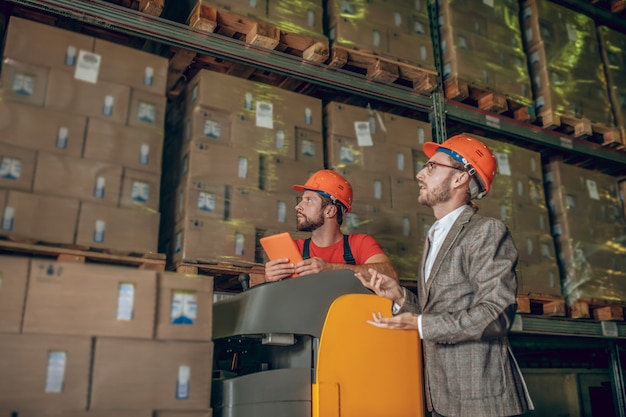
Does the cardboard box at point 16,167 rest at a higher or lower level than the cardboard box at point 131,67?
lower

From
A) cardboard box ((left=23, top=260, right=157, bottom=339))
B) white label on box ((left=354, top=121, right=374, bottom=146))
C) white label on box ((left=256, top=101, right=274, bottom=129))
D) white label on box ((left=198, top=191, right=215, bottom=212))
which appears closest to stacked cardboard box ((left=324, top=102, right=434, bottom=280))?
white label on box ((left=354, top=121, right=374, bottom=146))

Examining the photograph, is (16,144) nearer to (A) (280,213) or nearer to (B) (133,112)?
(B) (133,112)

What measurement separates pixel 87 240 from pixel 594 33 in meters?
5.53

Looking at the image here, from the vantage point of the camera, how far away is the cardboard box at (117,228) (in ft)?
10.3

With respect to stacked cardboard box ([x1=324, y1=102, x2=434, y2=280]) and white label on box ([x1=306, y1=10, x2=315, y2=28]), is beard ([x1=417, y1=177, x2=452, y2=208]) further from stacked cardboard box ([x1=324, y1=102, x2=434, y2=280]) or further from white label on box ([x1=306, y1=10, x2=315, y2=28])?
white label on box ([x1=306, y1=10, x2=315, y2=28])

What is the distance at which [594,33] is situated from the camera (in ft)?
19.8

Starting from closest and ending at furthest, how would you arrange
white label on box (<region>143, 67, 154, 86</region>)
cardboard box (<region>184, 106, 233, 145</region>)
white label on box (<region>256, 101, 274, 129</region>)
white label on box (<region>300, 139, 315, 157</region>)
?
white label on box (<region>143, 67, 154, 86</region>), cardboard box (<region>184, 106, 233, 145</region>), white label on box (<region>256, 101, 274, 129</region>), white label on box (<region>300, 139, 315, 157</region>)

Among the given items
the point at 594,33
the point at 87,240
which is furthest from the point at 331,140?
the point at 594,33

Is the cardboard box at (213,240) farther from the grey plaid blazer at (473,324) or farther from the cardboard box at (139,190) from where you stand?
the grey plaid blazer at (473,324)

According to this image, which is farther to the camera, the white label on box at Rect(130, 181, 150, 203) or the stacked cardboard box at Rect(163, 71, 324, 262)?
the stacked cardboard box at Rect(163, 71, 324, 262)

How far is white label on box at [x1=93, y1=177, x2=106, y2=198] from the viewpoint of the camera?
10.5ft

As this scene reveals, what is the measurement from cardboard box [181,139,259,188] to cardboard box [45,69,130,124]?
0.48 meters

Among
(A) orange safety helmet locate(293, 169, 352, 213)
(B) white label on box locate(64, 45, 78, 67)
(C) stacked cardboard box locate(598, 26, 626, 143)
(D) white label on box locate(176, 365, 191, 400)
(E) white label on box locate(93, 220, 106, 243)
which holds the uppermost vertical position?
(C) stacked cardboard box locate(598, 26, 626, 143)

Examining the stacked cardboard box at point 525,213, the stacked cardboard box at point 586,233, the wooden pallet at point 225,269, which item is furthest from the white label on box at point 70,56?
the stacked cardboard box at point 586,233
